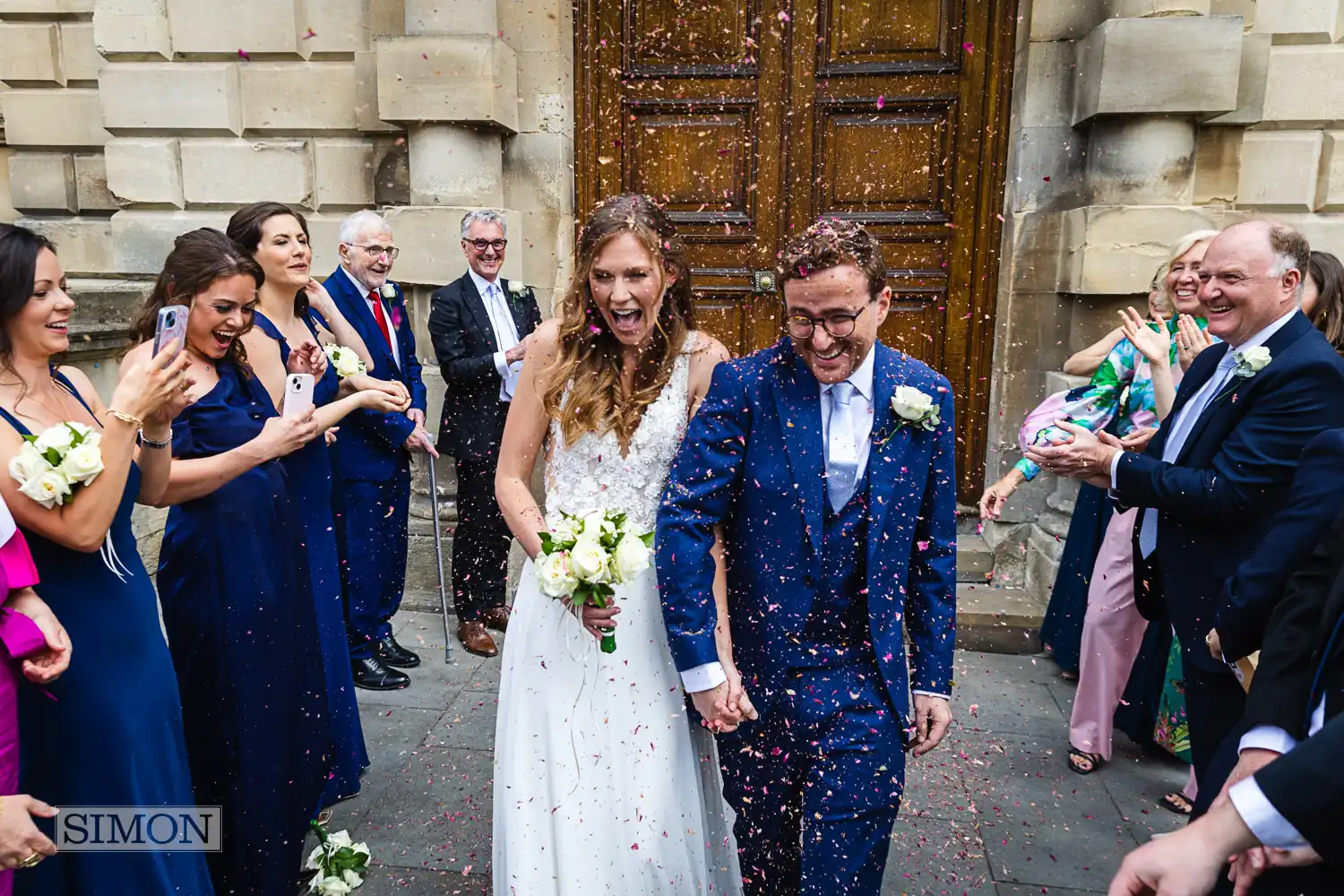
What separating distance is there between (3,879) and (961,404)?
588cm

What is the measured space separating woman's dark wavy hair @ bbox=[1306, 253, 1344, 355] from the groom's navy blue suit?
210cm

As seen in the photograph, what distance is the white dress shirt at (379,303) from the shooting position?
5.15 metres

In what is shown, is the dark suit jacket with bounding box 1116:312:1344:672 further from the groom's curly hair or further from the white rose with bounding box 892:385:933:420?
the groom's curly hair

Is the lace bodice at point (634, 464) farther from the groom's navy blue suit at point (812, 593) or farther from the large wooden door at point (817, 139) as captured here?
the large wooden door at point (817, 139)

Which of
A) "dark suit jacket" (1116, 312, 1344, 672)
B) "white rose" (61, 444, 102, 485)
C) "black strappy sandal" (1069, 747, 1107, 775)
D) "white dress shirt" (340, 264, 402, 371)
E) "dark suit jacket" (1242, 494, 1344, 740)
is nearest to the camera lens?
"dark suit jacket" (1242, 494, 1344, 740)

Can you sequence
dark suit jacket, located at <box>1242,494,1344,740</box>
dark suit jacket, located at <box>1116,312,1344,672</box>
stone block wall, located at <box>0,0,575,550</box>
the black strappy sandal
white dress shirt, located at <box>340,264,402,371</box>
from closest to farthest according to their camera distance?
dark suit jacket, located at <box>1242,494,1344,740</box>, dark suit jacket, located at <box>1116,312,1344,672</box>, the black strappy sandal, white dress shirt, located at <box>340,264,402,371</box>, stone block wall, located at <box>0,0,575,550</box>

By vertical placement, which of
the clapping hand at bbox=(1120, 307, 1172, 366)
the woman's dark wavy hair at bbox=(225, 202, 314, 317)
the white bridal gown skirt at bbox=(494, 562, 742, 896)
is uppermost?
the woman's dark wavy hair at bbox=(225, 202, 314, 317)

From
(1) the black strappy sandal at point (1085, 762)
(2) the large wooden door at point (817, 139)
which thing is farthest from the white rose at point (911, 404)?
(2) the large wooden door at point (817, 139)

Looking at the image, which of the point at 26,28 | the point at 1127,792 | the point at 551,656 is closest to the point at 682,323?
the point at 551,656

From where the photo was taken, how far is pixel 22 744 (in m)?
2.35

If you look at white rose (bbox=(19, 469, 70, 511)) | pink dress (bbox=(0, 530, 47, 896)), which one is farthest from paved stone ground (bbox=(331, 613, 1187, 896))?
white rose (bbox=(19, 469, 70, 511))

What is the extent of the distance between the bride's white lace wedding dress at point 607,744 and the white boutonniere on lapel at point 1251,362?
71.1 inches

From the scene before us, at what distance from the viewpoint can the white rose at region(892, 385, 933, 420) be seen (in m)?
2.44

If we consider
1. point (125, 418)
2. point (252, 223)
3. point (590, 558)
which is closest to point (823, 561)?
point (590, 558)
